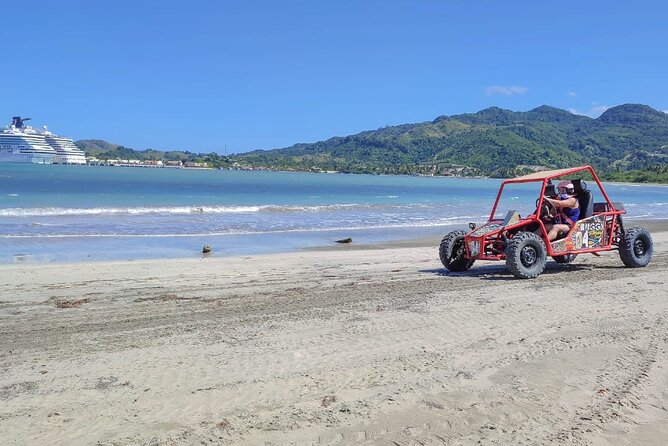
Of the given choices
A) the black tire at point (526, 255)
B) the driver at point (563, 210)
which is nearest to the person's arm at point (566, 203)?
the driver at point (563, 210)

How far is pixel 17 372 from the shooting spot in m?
5.48

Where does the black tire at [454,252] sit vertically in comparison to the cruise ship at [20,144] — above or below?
below

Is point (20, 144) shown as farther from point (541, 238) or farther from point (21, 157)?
point (541, 238)

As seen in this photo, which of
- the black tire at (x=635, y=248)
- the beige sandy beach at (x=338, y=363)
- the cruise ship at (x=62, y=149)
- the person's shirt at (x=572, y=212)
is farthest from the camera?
the cruise ship at (x=62, y=149)

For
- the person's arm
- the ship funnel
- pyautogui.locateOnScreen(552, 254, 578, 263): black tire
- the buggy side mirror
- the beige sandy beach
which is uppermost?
the ship funnel

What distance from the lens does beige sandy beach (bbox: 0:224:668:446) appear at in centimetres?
436

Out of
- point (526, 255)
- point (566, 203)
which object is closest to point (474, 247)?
point (526, 255)

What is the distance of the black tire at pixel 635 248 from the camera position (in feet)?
38.9

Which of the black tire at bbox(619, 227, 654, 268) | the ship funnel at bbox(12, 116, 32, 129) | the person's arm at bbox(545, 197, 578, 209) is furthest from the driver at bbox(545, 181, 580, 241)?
the ship funnel at bbox(12, 116, 32, 129)

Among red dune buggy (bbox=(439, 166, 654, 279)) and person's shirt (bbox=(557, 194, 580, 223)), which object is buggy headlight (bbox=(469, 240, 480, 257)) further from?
person's shirt (bbox=(557, 194, 580, 223))

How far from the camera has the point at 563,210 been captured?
452 inches

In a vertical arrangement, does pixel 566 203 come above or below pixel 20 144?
below

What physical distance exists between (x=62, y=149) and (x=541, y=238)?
6853 inches

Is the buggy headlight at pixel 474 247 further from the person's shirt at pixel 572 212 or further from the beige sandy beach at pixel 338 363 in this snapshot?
the person's shirt at pixel 572 212
